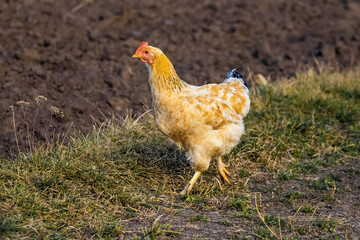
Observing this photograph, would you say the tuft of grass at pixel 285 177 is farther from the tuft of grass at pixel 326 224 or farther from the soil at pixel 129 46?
the soil at pixel 129 46

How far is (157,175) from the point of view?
194 inches

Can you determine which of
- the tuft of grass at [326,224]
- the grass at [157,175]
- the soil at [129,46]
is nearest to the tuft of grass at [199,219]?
the grass at [157,175]

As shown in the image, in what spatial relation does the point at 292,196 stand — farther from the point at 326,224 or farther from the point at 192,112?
the point at 192,112

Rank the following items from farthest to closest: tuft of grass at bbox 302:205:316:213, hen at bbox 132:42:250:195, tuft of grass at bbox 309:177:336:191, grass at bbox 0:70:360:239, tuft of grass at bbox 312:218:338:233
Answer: tuft of grass at bbox 309:177:336:191 < tuft of grass at bbox 302:205:316:213 < hen at bbox 132:42:250:195 < tuft of grass at bbox 312:218:338:233 < grass at bbox 0:70:360:239

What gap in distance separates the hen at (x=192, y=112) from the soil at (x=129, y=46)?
1.56 m

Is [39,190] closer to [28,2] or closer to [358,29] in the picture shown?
[28,2]

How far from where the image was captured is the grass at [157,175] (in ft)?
13.0

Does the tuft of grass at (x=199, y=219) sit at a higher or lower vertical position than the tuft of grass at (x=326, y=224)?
higher

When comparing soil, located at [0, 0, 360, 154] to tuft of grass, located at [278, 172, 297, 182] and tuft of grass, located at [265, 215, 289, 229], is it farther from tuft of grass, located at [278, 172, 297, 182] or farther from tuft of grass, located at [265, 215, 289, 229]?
tuft of grass, located at [265, 215, 289, 229]

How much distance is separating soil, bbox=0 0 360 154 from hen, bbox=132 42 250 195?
5.12 ft

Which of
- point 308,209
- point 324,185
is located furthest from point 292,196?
point 324,185

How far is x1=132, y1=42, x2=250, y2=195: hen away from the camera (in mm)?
4316

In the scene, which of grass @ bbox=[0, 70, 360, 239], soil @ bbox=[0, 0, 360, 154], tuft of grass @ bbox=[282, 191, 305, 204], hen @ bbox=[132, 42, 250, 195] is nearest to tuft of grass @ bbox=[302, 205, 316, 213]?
grass @ bbox=[0, 70, 360, 239]

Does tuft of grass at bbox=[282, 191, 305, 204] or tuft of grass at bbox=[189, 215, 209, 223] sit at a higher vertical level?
tuft of grass at bbox=[189, 215, 209, 223]
